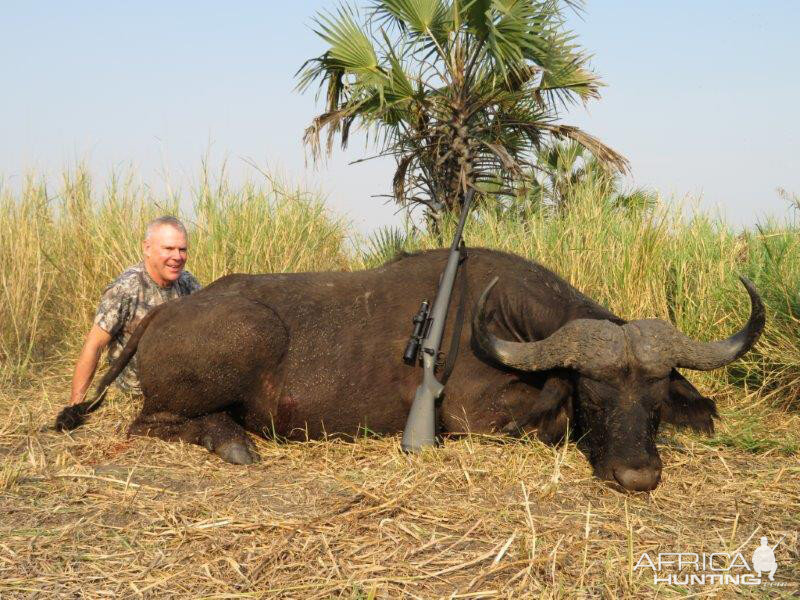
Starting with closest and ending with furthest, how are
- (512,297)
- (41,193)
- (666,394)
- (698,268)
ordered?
(666,394) → (512,297) → (698,268) → (41,193)

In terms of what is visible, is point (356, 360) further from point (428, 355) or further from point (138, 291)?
point (138, 291)

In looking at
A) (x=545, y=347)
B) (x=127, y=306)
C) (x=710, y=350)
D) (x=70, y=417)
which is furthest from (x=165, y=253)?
(x=710, y=350)

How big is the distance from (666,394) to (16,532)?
9.95ft

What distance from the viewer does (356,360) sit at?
4.32m

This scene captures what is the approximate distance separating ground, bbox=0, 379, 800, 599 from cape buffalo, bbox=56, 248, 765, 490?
0.54 ft

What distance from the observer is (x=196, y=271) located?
22.9ft

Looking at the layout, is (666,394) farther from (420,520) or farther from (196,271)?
(196,271)

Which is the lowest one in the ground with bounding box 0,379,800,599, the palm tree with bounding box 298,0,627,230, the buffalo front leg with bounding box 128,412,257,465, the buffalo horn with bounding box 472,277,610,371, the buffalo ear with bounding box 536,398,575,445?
the ground with bounding box 0,379,800,599

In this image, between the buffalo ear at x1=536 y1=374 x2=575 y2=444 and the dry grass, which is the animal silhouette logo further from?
the buffalo ear at x1=536 y1=374 x2=575 y2=444

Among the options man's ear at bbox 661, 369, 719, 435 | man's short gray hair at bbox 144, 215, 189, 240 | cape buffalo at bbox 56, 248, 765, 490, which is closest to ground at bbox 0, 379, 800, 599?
cape buffalo at bbox 56, 248, 765, 490

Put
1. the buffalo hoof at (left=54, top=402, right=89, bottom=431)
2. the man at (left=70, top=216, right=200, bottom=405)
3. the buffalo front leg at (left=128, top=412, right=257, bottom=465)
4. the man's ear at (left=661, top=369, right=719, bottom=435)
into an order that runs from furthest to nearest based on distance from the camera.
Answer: the man at (left=70, top=216, right=200, bottom=405)
the buffalo hoof at (left=54, top=402, right=89, bottom=431)
the buffalo front leg at (left=128, top=412, right=257, bottom=465)
the man's ear at (left=661, top=369, right=719, bottom=435)

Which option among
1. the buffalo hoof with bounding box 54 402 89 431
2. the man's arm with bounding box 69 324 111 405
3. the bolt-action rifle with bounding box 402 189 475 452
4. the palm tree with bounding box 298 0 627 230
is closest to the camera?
the bolt-action rifle with bounding box 402 189 475 452

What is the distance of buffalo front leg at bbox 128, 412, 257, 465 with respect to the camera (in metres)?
4.09

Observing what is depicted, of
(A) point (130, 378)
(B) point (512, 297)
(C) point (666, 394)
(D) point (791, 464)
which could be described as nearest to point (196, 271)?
(A) point (130, 378)
